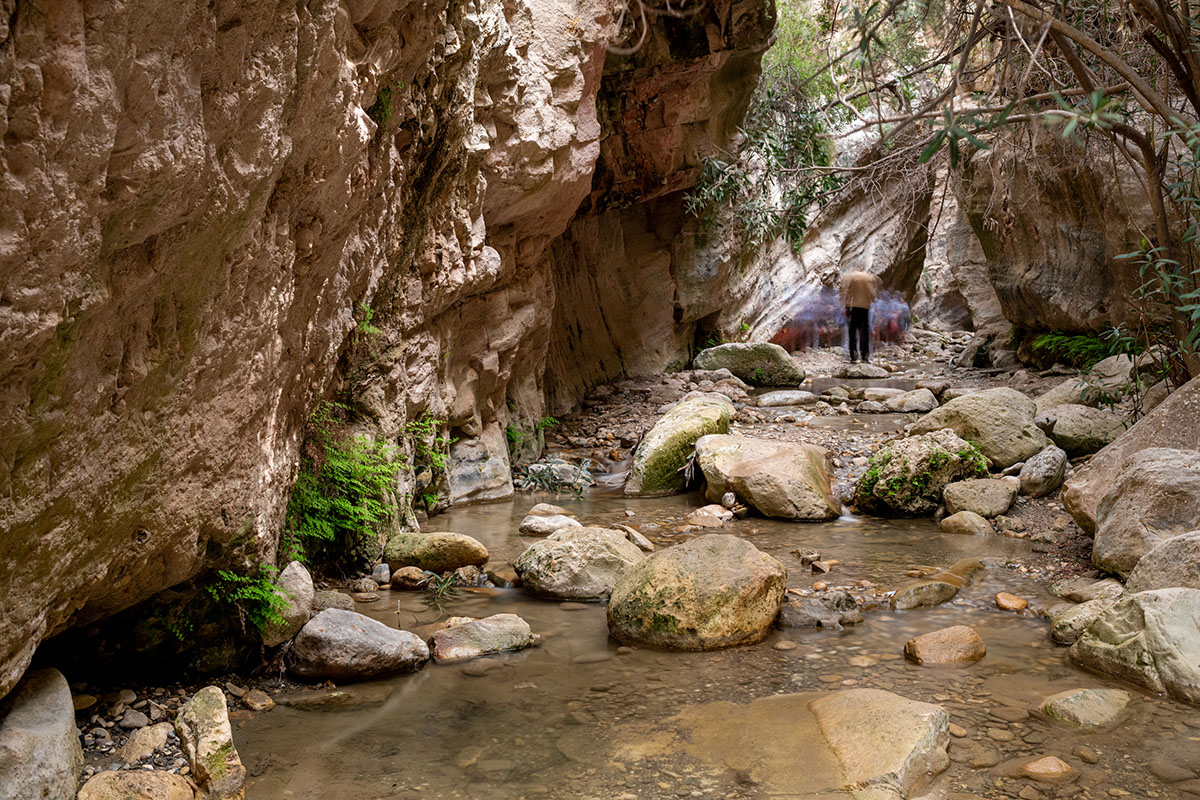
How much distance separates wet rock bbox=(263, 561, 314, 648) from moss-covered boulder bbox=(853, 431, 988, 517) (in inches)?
182

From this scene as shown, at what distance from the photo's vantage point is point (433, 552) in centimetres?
550

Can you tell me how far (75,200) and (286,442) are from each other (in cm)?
240

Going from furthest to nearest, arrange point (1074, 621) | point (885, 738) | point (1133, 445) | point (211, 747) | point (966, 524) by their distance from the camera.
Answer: point (966, 524) → point (1133, 445) → point (1074, 621) → point (885, 738) → point (211, 747)

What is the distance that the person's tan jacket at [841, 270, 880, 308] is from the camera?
17.2 metres

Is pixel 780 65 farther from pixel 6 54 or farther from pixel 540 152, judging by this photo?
pixel 6 54

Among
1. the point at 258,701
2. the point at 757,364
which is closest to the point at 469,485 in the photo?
the point at 258,701

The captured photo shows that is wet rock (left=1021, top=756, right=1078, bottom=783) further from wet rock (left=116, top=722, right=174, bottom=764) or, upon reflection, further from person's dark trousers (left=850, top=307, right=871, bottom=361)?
person's dark trousers (left=850, top=307, right=871, bottom=361)

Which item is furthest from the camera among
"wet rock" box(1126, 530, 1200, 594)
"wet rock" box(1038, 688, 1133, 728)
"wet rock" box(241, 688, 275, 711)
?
"wet rock" box(1126, 530, 1200, 594)

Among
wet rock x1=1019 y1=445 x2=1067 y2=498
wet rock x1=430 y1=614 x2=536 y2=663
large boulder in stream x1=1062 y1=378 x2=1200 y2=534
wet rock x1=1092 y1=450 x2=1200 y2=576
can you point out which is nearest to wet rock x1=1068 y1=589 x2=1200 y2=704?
wet rock x1=1092 y1=450 x2=1200 y2=576

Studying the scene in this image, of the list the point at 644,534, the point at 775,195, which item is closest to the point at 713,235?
the point at 775,195

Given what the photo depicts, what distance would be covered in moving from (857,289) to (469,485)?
38.6 ft

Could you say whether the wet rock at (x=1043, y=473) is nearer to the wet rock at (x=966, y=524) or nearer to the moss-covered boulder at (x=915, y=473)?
the moss-covered boulder at (x=915, y=473)

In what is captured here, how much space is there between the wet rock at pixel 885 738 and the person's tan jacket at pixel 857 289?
14.7 meters

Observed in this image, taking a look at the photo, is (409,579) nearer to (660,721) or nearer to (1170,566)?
(660,721)
